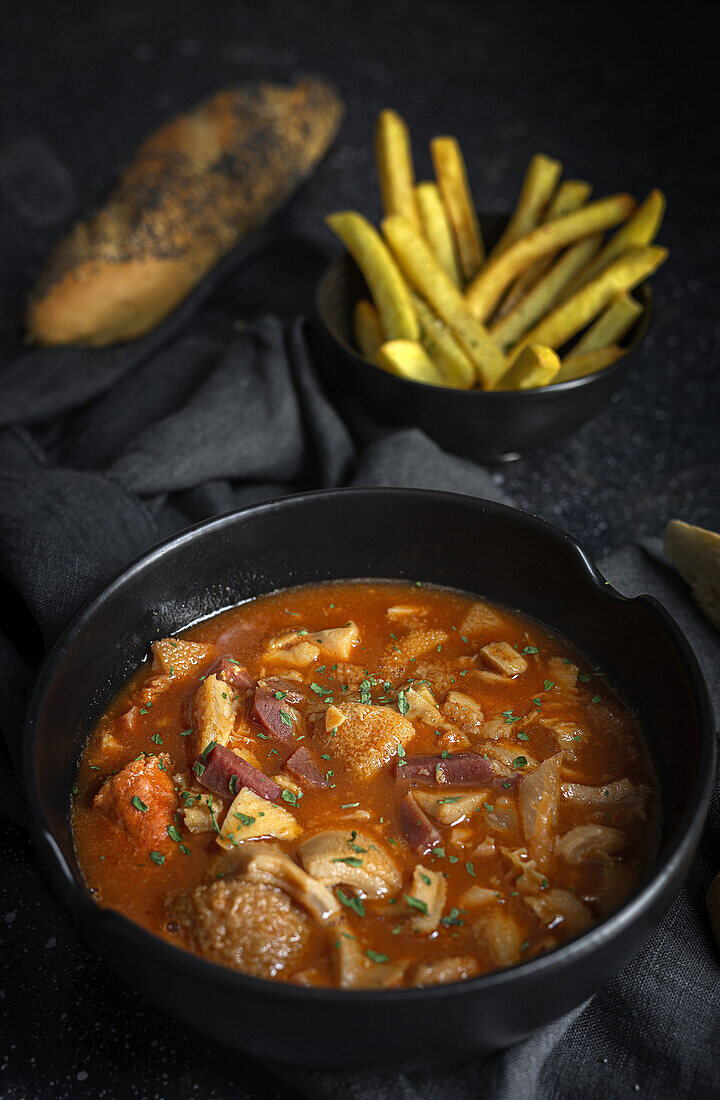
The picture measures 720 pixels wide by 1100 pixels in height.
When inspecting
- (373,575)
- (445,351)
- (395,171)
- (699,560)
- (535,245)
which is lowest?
(699,560)

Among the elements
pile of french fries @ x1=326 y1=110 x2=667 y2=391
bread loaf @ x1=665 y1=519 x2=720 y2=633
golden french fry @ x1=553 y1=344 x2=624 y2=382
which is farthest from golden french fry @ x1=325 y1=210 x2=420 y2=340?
bread loaf @ x1=665 y1=519 x2=720 y2=633

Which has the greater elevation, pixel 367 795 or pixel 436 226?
pixel 436 226

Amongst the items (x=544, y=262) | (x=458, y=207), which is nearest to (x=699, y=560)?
(x=544, y=262)

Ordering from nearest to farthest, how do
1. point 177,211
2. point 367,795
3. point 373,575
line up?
point 367,795, point 373,575, point 177,211

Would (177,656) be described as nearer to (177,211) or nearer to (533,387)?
(533,387)

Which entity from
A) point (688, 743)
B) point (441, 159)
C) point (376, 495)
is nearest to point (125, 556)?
point (376, 495)

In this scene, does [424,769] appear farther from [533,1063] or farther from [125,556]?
[125,556]

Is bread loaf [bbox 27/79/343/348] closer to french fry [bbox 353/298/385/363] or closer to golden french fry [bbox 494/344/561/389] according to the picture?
french fry [bbox 353/298/385/363]
